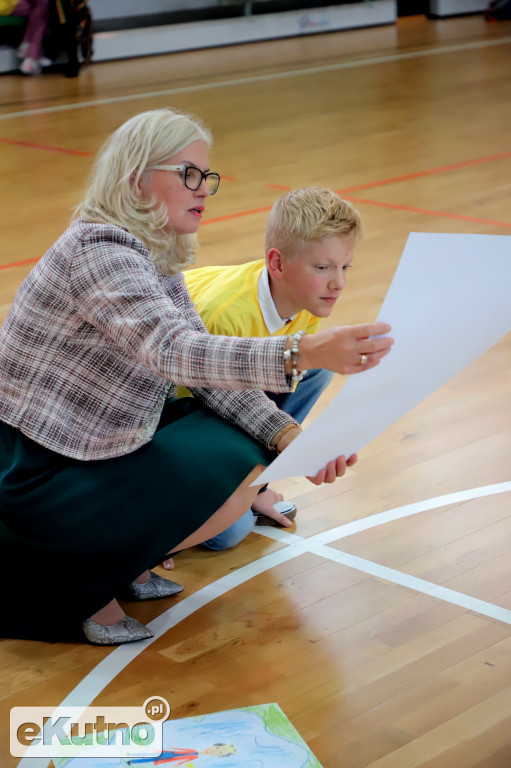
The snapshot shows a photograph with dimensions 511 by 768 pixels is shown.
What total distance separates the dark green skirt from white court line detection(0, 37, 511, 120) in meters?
6.37

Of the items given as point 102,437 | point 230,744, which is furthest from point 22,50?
point 230,744

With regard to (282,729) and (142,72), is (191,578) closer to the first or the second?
(282,729)

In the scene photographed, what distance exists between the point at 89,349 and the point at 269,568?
0.61 meters

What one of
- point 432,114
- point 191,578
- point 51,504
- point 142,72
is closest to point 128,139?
point 51,504

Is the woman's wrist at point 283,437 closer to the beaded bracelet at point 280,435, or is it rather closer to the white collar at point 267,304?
the beaded bracelet at point 280,435

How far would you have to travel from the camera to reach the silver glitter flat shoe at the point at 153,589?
202cm

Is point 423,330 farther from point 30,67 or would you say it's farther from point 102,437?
point 30,67

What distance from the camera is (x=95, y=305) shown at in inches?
66.0

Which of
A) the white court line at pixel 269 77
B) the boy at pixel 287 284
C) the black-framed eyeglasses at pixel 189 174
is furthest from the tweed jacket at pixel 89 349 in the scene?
the white court line at pixel 269 77

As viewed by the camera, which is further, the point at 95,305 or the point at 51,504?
the point at 51,504

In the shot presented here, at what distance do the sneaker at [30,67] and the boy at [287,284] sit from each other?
8.23 meters

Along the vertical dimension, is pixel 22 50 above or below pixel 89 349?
below

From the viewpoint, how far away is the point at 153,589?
2.02m

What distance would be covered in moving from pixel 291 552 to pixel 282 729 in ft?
1.94
